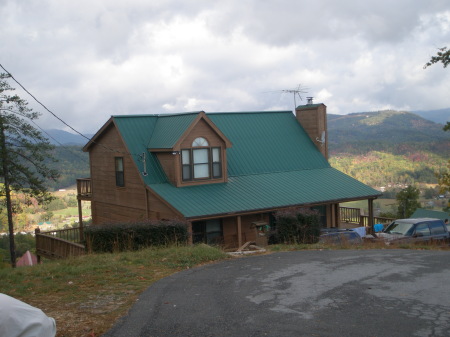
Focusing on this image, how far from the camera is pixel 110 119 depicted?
2478cm

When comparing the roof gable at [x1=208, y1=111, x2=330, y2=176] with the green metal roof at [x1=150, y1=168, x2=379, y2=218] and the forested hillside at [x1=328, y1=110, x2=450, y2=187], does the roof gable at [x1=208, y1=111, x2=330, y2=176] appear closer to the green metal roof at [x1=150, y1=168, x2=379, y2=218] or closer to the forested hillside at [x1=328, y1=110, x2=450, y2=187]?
the green metal roof at [x1=150, y1=168, x2=379, y2=218]

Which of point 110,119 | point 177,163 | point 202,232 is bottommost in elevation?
point 202,232

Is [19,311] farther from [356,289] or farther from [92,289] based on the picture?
[356,289]

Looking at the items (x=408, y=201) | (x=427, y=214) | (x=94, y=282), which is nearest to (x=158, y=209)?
(x=94, y=282)

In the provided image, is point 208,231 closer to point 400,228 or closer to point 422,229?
point 400,228

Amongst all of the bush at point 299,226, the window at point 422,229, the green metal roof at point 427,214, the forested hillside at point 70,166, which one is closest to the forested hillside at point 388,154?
the green metal roof at point 427,214

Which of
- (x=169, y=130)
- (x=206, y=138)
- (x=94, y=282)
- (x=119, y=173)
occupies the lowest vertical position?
(x=94, y=282)

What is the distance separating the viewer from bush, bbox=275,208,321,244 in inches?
709

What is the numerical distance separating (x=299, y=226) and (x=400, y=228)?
5.63 m

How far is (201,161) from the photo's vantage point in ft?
78.5

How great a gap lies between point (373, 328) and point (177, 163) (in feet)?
53.0

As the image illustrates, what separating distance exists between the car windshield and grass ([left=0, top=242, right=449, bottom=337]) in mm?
6344

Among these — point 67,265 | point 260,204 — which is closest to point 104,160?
point 260,204

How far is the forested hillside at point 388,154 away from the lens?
78250 mm
